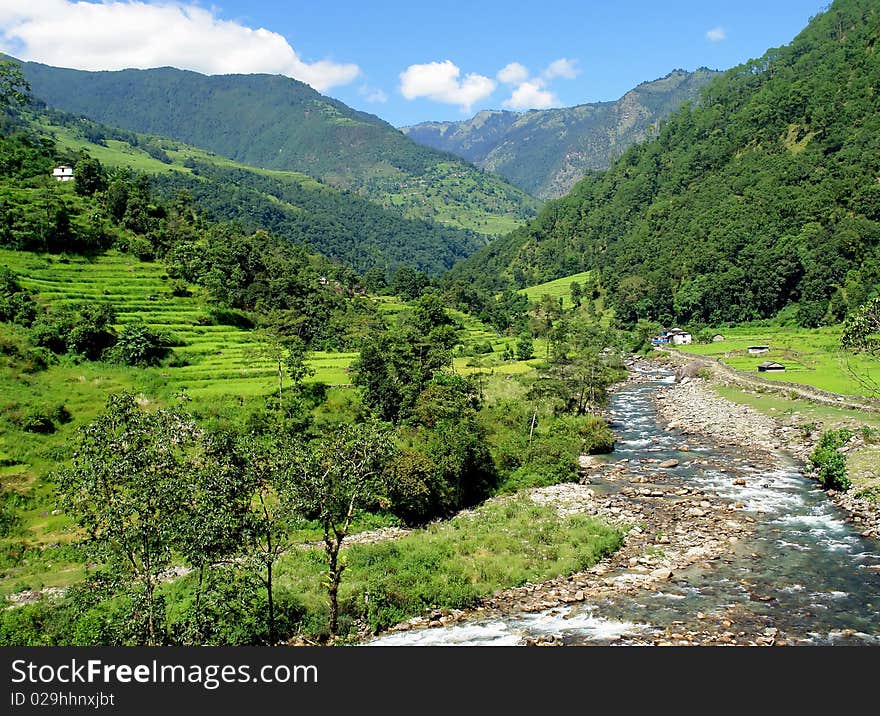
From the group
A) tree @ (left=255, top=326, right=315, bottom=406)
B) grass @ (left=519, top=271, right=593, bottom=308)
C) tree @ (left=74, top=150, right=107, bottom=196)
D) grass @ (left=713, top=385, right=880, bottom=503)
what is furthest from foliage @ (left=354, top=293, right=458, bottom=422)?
grass @ (left=519, top=271, right=593, bottom=308)

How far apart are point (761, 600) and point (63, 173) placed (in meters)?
117

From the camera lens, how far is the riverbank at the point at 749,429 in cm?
3281

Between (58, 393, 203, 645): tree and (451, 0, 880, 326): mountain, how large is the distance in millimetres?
106588

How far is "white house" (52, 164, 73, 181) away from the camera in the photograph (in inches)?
3815

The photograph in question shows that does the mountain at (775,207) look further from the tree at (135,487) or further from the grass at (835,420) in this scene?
the tree at (135,487)

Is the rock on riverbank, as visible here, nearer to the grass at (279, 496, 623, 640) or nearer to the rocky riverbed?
the rocky riverbed

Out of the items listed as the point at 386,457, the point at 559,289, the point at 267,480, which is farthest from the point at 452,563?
the point at 559,289

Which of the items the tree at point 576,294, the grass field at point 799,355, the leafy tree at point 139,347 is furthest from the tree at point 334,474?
the tree at point 576,294

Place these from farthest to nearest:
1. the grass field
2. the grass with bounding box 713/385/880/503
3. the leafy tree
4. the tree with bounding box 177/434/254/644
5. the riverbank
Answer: the grass field → the leafy tree → the grass with bounding box 713/385/880/503 → the riverbank → the tree with bounding box 177/434/254/644

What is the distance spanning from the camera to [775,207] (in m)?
133

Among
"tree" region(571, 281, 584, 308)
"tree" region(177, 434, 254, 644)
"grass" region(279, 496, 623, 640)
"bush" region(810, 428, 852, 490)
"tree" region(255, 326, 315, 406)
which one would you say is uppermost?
"tree" region(571, 281, 584, 308)

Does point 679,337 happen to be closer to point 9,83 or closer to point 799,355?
point 799,355

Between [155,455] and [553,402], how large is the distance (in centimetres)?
5022

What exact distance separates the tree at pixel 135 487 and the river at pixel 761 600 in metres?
9.46
